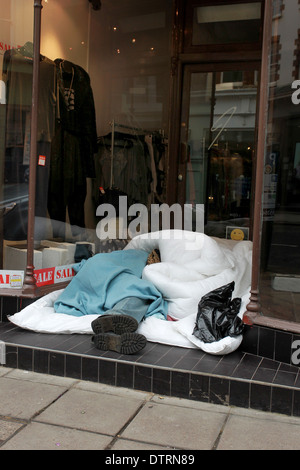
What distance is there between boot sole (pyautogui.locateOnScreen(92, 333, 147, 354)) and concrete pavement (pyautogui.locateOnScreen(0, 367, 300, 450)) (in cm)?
25

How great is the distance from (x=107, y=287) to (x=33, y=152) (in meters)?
1.26

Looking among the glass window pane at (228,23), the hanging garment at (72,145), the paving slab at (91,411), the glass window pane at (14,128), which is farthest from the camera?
the glass window pane at (228,23)

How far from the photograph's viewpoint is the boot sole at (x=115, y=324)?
3207mm

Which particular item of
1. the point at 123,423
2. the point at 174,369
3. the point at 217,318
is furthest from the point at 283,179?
the point at 123,423

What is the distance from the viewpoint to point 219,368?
3061 millimetres

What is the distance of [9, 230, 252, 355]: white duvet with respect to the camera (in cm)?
355

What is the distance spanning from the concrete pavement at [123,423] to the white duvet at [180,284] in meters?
0.54

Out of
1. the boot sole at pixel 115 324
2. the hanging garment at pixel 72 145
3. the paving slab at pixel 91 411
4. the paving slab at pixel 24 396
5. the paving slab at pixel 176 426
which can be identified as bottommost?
the paving slab at pixel 24 396

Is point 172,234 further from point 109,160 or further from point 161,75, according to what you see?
point 161,75

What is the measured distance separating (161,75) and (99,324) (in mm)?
3875

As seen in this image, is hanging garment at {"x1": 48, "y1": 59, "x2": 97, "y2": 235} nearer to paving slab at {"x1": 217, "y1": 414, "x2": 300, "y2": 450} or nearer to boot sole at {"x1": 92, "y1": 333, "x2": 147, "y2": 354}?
boot sole at {"x1": 92, "y1": 333, "x2": 147, "y2": 354}

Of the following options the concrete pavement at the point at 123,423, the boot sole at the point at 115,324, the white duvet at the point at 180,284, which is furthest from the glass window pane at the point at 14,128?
the concrete pavement at the point at 123,423

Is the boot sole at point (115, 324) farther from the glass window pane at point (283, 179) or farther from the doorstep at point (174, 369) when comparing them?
the glass window pane at point (283, 179)

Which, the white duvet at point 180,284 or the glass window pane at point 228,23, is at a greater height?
the glass window pane at point 228,23
